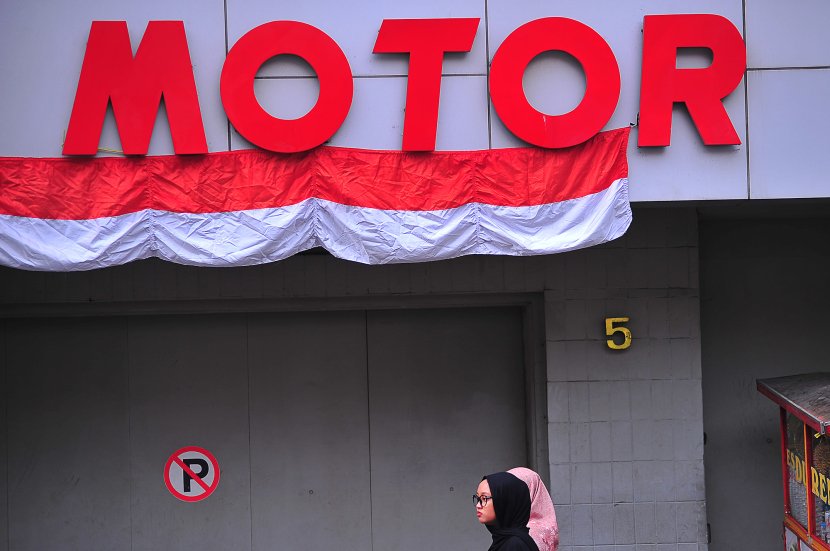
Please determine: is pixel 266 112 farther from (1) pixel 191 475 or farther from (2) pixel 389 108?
(1) pixel 191 475

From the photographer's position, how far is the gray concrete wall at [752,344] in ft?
21.4

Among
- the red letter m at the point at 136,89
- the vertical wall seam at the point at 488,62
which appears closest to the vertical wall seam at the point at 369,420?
the vertical wall seam at the point at 488,62

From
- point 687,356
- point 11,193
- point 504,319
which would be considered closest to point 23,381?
point 11,193

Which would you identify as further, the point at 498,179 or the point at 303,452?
the point at 303,452

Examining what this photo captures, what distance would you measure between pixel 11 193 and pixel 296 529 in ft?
13.4

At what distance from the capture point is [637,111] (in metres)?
5.10

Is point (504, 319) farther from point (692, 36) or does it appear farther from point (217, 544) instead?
point (217, 544)

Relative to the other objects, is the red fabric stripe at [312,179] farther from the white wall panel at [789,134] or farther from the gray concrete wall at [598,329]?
the gray concrete wall at [598,329]

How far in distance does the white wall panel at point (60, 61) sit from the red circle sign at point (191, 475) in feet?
10.7

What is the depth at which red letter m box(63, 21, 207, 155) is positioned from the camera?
4.91m

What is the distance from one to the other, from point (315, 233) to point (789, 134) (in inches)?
153

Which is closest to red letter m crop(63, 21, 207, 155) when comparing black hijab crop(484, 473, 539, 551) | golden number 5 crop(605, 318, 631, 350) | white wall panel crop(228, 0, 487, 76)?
white wall panel crop(228, 0, 487, 76)

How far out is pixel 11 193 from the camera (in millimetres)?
4867

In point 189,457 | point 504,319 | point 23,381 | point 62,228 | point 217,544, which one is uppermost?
point 62,228
